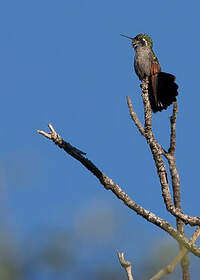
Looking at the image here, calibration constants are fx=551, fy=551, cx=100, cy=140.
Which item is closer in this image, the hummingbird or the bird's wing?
the hummingbird

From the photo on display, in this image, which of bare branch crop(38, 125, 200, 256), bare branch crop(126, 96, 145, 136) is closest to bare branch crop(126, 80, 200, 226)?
bare branch crop(126, 96, 145, 136)

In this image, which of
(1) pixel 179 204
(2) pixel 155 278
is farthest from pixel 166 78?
(2) pixel 155 278

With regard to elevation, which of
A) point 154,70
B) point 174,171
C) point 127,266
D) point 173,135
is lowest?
point 127,266

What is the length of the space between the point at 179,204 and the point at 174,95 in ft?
15.4

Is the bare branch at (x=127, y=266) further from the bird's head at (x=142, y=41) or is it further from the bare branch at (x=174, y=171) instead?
the bird's head at (x=142, y=41)

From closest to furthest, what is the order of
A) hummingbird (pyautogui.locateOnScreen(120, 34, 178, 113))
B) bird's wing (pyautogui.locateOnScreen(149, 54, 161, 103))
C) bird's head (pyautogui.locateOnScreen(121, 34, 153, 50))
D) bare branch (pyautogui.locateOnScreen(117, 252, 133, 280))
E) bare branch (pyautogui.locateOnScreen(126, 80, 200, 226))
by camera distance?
bare branch (pyautogui.locateOnScreen(117, 252, 133, 280)) → bare branch (pyautogui.locateOnScreen(126, 80, 200, 226)) → hummingbird (pyautogui.locateOnScreen(120, 34, 178, 113)) → bird's wing (pyautogui.locateOnScreen(149, 54, 161, 103)) → bird's head (pyautogui.locateOnScreen(121, 34, 153, 50))

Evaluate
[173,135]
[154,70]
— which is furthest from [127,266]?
[154,70]

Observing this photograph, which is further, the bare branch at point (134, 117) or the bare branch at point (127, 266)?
the bare branch at point (134, 117)

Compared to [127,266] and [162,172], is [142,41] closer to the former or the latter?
[162,172]

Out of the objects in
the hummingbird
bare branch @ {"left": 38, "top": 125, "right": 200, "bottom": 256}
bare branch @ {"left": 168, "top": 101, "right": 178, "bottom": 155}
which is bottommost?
bare branch @ {"left": 38, "top": 125, "right": 200, "bottom": 256}

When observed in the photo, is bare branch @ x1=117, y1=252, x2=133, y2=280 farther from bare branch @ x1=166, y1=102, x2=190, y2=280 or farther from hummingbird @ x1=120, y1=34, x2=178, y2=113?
hummingbird @ x1=120, y1=34, x2=178, y2=113

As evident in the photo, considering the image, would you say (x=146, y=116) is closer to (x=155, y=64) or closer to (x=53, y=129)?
(x=53, y=129)

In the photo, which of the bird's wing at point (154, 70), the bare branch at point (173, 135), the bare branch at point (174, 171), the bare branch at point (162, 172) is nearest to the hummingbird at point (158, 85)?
the bird's wing at point (154, 70)

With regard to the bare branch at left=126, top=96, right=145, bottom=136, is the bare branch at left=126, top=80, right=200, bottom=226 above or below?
below
